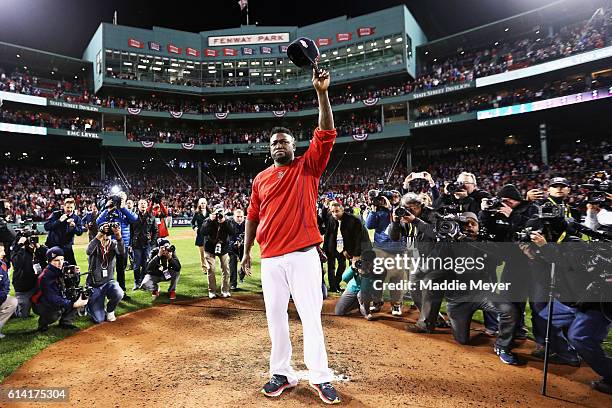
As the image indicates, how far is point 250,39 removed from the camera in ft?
133

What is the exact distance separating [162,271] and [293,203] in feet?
17.3

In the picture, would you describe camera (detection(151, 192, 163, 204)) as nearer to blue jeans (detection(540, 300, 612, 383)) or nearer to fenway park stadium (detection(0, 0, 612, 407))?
fenway park stadium (detection(0, 0, 612, 407))

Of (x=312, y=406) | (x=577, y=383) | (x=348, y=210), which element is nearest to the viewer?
(x=312, y=406)

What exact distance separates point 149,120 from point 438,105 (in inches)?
1190

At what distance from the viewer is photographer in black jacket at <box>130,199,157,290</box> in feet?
26.7

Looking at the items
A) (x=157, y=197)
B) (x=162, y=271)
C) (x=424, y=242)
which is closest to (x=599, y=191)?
(x=424, y=242)

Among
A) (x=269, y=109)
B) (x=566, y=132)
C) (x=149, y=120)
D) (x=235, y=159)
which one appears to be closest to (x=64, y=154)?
(x=149, y=120)

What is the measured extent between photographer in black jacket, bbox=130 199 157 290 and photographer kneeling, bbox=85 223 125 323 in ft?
5.48

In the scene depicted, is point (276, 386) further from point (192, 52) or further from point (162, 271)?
point (192, 52)

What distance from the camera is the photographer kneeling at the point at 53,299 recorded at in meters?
5.41

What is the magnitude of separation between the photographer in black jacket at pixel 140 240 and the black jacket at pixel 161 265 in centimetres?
108

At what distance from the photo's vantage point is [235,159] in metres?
38.6

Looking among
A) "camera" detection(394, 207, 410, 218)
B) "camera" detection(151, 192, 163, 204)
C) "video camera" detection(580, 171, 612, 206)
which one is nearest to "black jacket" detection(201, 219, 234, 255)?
"camera" detection(151, 192, 163, 204)

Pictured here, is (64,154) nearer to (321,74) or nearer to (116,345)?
(116,345)
